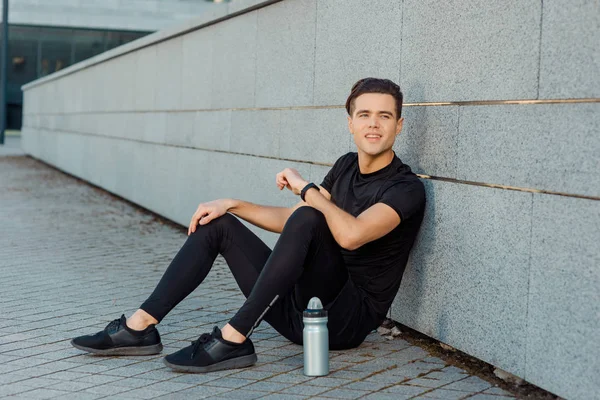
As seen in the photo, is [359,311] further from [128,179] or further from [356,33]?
[128,179]

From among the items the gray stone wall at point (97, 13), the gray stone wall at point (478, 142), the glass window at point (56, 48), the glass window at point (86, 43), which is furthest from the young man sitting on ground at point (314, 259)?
the glass window at point (86, 43)

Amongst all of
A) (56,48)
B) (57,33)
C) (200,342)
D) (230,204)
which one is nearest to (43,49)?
(56,48)

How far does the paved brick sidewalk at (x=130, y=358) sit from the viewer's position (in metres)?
4.25

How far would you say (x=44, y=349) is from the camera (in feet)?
16.5

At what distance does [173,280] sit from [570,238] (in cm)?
198

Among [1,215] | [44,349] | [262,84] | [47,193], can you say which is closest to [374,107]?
[44,349]

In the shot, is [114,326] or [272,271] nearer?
[272,271]

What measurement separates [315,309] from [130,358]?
1124 mm

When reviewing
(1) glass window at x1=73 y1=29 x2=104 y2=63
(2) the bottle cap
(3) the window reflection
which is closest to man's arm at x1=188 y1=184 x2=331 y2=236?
(2) the bottle cap

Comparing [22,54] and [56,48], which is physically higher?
[56,48]

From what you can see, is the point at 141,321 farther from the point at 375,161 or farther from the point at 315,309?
the point at 375,161

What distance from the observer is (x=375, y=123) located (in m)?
4.80

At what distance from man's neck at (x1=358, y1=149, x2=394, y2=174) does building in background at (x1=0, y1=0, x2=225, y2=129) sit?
43431 millimetres

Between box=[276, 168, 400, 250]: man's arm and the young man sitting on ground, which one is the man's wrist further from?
box=[276, 168, 400, 250]: man's arm
